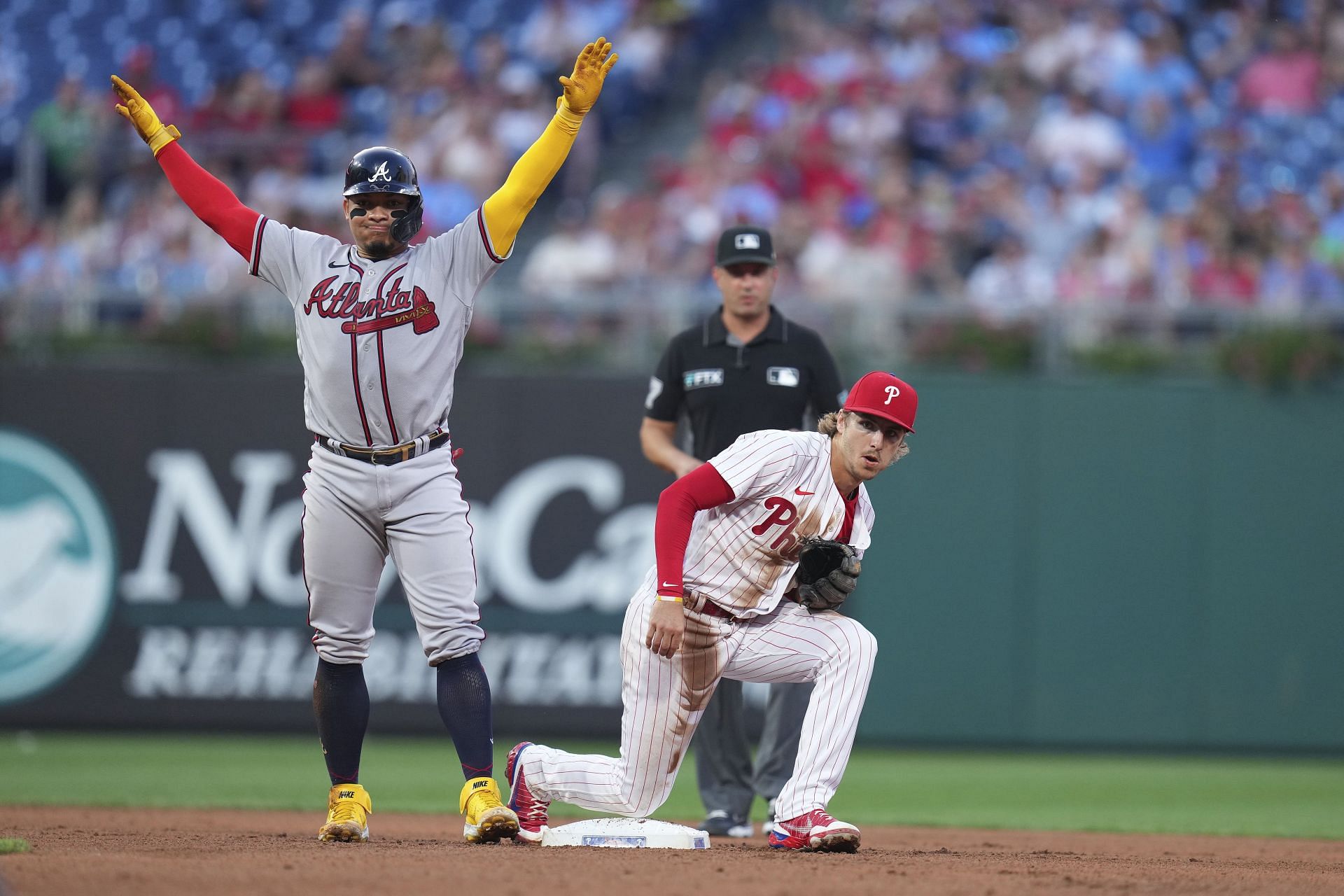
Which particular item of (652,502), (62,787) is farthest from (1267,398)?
(62,787)

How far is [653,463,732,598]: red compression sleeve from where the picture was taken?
5.05 meters

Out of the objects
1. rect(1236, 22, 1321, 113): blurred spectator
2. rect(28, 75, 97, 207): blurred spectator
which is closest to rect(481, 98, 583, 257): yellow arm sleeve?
rect(28, 75, 97, 207): blurred spectator

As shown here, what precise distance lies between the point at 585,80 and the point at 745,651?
1.94 m

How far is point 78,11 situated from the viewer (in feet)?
51.6

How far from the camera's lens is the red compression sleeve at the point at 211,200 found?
5.49 meters

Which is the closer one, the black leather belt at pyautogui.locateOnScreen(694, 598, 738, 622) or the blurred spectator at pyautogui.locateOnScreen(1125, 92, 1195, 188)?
the black leather belt at pyautogui.locateOnScreen(694, 598, 738, 622)

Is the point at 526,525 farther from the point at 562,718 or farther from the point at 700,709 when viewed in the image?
the point at 700,709

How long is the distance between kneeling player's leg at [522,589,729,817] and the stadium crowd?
18.5 feet

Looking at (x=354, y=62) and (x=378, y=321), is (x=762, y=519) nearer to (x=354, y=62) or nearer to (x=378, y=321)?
(x=378, y=321)

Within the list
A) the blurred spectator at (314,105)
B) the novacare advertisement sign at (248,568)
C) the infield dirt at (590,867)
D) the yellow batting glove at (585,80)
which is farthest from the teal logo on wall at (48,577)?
the yellow batting glove at (585,80)

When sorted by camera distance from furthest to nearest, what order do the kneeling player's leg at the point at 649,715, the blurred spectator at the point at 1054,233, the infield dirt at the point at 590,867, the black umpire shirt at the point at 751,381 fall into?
the blurred spectator at the point at 1054,233
the black umpire shirt at the point at 751,381
the kneeling player's leg at the point at 649,715
the infield dirt at the point at 590,867

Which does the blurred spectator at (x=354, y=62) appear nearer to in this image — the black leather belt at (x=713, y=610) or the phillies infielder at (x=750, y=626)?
the phillies infielder at (x=750, y=626)

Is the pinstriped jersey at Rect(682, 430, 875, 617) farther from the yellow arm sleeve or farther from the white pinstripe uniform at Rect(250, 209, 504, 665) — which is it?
the yellow arm sleeve

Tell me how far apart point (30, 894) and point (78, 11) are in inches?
529
